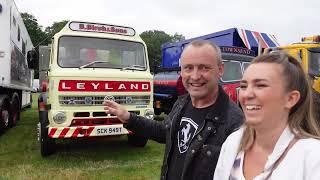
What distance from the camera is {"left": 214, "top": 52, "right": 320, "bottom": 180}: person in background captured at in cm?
165

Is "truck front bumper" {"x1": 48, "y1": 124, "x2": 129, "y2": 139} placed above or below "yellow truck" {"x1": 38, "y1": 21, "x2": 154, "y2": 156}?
below

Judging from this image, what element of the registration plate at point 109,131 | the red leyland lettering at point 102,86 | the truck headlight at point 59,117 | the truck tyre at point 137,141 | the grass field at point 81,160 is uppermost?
the red leyland lettering at point 102,86

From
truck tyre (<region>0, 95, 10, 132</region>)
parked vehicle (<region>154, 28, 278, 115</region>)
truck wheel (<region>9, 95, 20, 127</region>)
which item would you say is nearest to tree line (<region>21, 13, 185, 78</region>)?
parked vehicle (<region>154, 28, 278, 115</region>)

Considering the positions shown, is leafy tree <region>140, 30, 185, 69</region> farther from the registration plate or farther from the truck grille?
the registration plate

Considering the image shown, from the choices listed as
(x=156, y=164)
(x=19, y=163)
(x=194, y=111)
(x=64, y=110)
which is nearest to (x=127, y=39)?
(x=64, y=110)

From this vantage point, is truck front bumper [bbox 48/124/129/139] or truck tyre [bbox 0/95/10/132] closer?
truck front bumper [bbox 48/124/129/139]

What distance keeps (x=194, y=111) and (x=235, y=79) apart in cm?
826

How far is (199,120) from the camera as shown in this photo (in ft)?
7.90

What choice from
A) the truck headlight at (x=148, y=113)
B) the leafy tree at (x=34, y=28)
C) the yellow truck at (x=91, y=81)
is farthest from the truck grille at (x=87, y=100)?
the leafy tree at (x=34, y=28)

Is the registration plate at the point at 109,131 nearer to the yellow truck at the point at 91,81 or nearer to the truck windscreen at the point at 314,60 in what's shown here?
the yellow truck at the point at 91,81

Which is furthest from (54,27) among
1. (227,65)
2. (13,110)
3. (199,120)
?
(199,120)

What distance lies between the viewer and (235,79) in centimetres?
1055

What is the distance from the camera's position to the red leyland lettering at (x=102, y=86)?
7117 mm

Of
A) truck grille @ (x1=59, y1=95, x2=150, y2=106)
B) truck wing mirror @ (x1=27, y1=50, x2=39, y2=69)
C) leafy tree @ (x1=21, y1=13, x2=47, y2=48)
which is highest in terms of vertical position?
leafy tree @ (x1=21, y1=13, x2=47, y2=48)
